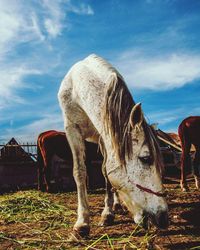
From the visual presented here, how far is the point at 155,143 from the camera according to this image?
344cm

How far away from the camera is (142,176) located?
132 inches

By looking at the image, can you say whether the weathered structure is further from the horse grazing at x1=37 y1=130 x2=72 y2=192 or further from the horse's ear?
the horse's ear

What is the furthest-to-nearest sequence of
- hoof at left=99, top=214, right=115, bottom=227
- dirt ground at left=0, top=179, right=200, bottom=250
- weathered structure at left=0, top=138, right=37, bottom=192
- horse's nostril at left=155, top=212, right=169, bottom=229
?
weathered structure at left=0, top=138, right=37, bottom=192 < hoof at left=99, top=214, right=115, bottom=227 < dirt ground at left=0, top=179, right=200, bottom=250 < horse's nostril at left=155, top=212, right=169, bottom=229

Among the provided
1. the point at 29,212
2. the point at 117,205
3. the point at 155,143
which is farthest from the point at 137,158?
the point at 29,212

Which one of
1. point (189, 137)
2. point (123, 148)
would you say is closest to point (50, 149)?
point (189, 137)

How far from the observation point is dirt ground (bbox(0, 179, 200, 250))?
355 cm

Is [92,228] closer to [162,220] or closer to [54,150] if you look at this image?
[162,220]

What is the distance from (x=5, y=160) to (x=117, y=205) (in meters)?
7.12

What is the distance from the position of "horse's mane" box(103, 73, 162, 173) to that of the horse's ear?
0.05m

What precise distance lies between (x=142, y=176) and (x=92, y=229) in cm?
143

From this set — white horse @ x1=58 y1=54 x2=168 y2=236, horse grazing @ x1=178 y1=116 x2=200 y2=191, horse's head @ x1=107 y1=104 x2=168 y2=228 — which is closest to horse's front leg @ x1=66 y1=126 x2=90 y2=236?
white horse @ x1=58 y1=54 x2=168 y2=236

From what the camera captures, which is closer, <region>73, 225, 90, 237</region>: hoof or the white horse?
the white horse

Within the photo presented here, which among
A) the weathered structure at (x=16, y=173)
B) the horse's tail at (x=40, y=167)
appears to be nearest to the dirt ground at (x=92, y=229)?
the horse's tail at (x=40, y=167)

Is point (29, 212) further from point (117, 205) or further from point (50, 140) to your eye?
point (50, 140)
